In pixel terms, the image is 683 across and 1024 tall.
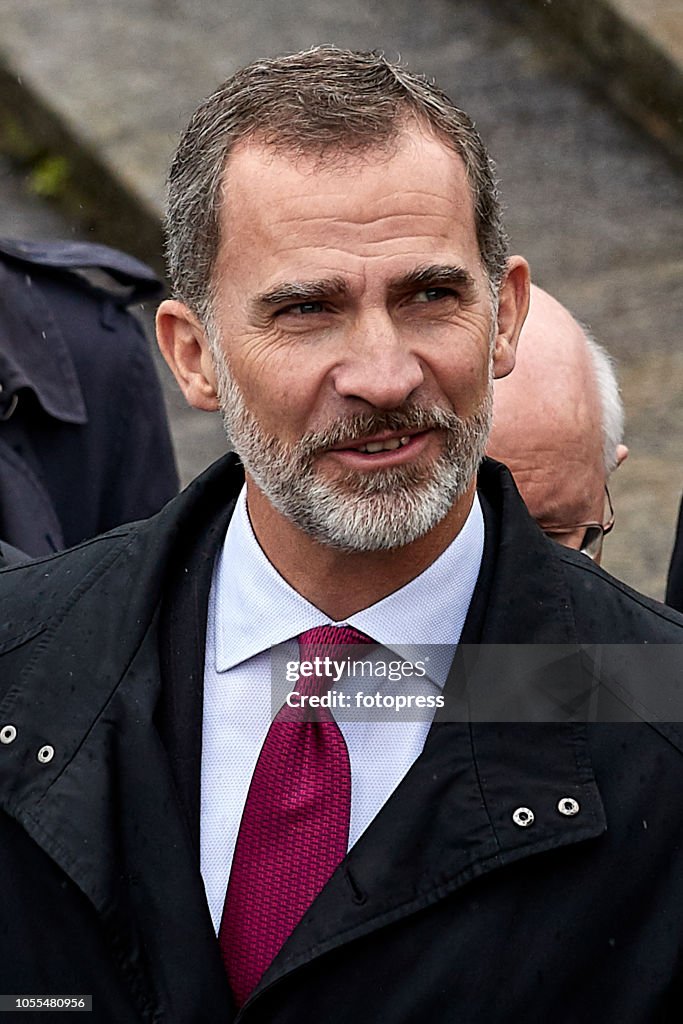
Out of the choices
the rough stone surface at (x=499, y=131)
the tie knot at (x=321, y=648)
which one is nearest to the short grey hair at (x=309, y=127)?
the tie knot at (x=321, y=648)

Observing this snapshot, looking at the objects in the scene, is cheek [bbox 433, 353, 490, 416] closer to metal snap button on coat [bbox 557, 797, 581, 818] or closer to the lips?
the lips

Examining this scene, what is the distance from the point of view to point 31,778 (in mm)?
2016

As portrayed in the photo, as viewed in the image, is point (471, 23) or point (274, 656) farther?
point (471, 23)

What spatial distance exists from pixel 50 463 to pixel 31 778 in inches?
48.1

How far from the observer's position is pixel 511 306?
89.0 inches

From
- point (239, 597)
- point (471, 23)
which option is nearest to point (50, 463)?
point (239, 597)

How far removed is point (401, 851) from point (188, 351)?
30.0 inches

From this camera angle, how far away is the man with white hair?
283 centimetres

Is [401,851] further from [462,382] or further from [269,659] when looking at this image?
[462,382]

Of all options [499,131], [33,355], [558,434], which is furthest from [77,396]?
[499,131]

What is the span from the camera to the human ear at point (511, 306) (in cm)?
220

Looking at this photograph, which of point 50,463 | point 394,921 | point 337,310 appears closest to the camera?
point 394,921

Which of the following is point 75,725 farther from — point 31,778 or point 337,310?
point 337,310

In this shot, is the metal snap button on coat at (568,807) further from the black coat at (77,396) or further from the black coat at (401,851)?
the black coat at (77,396)
